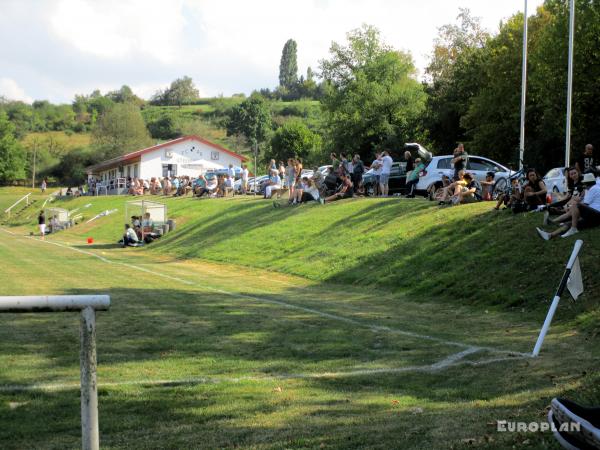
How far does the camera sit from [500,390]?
27.0 ft

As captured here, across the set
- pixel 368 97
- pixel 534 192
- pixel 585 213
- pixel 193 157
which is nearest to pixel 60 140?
pixel 193 157

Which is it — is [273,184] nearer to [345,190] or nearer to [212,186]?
[345,190]

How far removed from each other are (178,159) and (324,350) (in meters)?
76.5

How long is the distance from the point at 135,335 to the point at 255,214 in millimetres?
24380

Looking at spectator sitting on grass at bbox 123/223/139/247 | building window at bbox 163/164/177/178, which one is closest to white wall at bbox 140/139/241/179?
building window at bbox 163/164/177/178

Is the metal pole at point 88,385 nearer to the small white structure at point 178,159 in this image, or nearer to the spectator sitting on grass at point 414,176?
the spectator sitting on grass at point 414,176

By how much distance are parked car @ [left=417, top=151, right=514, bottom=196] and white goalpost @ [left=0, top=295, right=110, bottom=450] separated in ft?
76.7

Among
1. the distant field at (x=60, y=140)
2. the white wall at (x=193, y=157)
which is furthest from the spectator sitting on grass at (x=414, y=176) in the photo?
the distant field at (x=60, y=140)

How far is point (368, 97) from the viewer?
72.9 metres

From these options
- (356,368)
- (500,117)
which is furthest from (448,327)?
(500,117)

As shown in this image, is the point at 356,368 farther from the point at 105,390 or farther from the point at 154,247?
the point at 154,247

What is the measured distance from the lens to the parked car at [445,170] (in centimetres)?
2757

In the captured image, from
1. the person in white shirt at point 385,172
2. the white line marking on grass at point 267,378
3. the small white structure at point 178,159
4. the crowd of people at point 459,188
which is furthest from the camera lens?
the small white structure at point 178,159

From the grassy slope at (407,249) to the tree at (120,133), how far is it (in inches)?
2959
